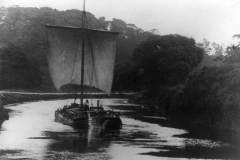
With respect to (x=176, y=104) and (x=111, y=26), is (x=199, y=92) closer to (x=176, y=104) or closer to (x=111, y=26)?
(x=176, y=104)

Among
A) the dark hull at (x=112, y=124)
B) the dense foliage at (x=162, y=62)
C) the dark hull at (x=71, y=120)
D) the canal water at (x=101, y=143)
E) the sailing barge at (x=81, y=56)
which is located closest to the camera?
the canal water at (x=101, y=143)

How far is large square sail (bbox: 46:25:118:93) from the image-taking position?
7169 cm

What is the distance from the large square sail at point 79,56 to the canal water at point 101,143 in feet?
26.7

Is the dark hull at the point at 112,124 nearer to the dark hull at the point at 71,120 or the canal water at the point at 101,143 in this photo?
the canal water at the point at 101,143

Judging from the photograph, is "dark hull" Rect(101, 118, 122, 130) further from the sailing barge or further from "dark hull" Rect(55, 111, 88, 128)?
the sailing barge

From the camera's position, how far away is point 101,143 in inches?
1875

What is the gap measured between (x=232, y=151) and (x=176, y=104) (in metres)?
32.1

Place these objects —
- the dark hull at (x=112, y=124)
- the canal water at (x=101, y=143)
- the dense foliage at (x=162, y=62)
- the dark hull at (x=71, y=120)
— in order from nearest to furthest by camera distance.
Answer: the canal water at (x=101, y=143) < the dark hull at (x=112, y=124) < the dark hull at (x=71, y=120) < the dense foliage at (x=162, y=62)

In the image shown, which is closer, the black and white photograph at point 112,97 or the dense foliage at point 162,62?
the black and white photograph at point 112,97

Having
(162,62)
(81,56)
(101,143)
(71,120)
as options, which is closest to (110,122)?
(71,120)

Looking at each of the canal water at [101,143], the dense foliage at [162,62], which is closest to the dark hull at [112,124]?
the canal water at [101,143]

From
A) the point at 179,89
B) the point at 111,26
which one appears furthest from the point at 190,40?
the point at 111,26

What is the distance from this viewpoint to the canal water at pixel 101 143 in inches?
1575

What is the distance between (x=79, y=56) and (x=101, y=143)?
2663cm
